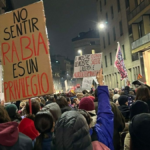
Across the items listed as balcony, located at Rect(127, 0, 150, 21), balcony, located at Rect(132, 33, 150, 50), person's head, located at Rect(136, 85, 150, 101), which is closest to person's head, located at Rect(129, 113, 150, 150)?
person's head, located at Rect(136, 85, 150, 101)

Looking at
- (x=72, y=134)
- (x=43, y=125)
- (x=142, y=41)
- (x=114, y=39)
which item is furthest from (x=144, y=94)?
(x=114, y=39)

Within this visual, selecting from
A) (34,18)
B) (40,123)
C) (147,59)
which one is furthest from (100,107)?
(147,59)

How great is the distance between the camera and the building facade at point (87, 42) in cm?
6712

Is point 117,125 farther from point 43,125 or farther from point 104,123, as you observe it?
point 43,125

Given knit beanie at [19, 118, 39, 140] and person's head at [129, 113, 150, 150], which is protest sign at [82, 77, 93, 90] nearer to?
knit beanie at [19, 118, 39, 140]

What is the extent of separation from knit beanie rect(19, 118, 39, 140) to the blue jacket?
1.18 m

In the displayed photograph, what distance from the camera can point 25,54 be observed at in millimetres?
4305

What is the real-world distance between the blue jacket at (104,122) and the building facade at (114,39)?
882 inches

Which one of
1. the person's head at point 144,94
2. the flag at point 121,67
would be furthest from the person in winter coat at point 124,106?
the flag at point 121,67

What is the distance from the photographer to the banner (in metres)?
12.0

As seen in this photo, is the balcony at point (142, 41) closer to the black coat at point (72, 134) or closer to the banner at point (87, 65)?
the banner at point (87, 65)

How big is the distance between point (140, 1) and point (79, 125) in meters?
21.6

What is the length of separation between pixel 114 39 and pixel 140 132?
102ft

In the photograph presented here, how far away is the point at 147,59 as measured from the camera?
20.5 m
